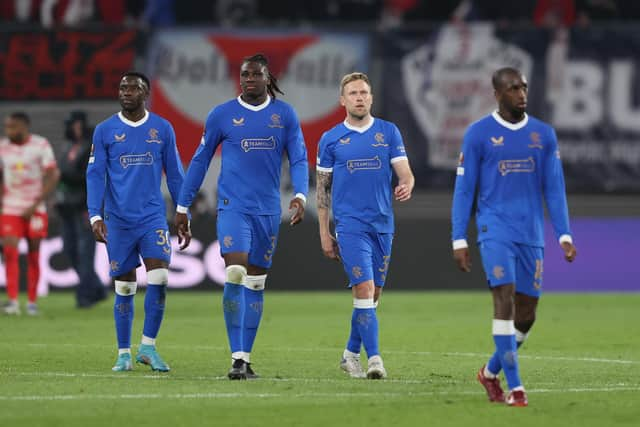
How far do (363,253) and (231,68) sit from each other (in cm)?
1274

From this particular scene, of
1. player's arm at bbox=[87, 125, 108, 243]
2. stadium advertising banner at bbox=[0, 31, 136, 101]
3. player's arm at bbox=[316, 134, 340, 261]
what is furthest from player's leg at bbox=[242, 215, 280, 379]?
stadium advertising banner at bbox=[0, 31, 136, 101]

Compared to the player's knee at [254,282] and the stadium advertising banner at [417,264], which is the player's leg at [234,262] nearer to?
the player's knee at [254,282]

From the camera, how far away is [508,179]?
8992 millimetres

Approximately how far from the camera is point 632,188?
75.2ft

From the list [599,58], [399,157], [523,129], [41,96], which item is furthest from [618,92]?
[523,129]

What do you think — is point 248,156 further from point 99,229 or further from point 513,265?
point 513,265

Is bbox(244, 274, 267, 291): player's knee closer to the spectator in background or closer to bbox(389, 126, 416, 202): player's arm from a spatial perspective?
bbox(389, 126, 416, 202): player's arm

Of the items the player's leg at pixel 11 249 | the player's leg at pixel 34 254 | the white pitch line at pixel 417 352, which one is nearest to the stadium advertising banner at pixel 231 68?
the player's leg at pixel 34 254

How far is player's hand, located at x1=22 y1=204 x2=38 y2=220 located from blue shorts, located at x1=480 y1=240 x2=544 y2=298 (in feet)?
32.2

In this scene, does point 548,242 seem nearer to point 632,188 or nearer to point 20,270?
point 632,188

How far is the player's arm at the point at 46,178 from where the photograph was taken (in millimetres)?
17672

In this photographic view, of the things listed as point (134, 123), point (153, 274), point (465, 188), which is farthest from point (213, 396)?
point (134, 123)

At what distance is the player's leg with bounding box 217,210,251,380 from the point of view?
10562 mm

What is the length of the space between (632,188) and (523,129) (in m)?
14.4
